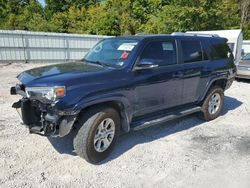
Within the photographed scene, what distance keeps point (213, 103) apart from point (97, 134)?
3410 mm

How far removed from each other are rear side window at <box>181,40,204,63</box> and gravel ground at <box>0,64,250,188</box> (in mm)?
1470

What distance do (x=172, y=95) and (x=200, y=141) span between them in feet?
3.31

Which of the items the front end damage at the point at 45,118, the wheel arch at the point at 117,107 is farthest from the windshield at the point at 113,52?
the front end damage at the point at 45,118

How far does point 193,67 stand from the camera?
5.19 m

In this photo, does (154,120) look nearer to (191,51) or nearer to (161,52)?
(161,52)

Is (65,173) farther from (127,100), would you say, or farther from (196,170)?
(196,170)

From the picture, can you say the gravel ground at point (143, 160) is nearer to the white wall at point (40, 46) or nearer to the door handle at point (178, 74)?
the door handle at point (178, 74)

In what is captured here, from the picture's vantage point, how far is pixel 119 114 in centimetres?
410

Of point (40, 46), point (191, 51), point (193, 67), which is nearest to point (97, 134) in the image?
point (193, 67)

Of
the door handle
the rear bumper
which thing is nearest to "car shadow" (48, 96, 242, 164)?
the door handle

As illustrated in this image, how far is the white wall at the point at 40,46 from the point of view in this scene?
594 inches

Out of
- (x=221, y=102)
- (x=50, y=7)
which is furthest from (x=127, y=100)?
(x=50, y=7)

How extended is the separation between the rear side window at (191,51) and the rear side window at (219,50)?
16.4 inches

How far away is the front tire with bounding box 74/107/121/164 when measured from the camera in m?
3.66
